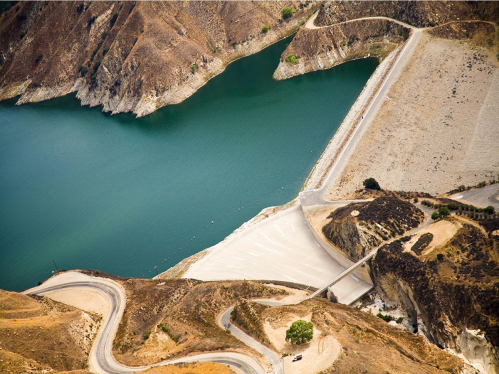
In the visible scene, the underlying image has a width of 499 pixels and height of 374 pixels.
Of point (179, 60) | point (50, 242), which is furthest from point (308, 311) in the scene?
point (179, 60)

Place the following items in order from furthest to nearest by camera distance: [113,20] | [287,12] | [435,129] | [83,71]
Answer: [113,20] < [83,71] < [287,12] < [435,129]

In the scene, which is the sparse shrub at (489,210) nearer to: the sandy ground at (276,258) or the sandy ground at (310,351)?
the sandy ground at (276,258)

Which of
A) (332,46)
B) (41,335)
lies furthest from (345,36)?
(41,335)

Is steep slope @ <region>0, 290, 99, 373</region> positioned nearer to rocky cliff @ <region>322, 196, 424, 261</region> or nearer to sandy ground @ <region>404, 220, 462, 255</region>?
rocky cliff @ <region>322, 196, 424, 261</region>

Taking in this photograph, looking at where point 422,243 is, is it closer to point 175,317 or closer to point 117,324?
point 175,317

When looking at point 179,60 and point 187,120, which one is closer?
point 187,120

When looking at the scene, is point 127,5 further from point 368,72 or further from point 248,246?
point 248,246

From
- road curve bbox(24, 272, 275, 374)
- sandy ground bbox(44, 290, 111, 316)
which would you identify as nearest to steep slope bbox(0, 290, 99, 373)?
road curve bbox(24, 272, 275, 374)
